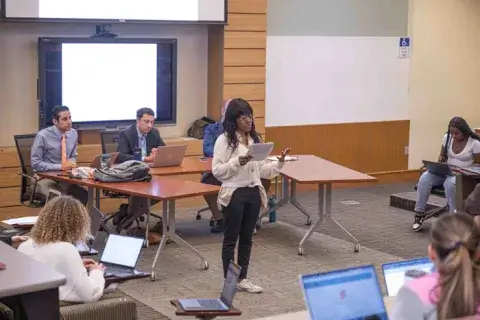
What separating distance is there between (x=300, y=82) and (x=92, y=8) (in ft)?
9.29

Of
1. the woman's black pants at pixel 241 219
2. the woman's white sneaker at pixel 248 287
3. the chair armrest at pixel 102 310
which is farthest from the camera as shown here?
the woman's white sneaker at pixel 248 287

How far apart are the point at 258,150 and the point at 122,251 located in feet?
4.24

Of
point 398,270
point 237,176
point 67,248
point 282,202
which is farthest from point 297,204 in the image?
point 398,270

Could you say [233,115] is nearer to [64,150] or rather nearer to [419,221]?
[64,150]

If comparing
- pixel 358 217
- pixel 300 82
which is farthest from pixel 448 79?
pixel 358 217

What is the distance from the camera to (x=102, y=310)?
4.27 m

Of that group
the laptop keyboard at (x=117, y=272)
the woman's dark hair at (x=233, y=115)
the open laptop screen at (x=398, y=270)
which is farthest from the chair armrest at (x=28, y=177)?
the open laptop screen at (x=398, y=270)

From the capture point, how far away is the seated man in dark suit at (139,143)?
794 cm

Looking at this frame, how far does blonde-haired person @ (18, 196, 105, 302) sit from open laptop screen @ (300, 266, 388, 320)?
5.05 ft

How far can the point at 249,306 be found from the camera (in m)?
6.02

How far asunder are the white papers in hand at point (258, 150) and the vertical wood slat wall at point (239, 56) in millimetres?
3742

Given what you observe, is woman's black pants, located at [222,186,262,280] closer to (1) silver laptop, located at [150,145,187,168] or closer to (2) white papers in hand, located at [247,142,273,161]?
(2) white papers in hand, located at [247,142,273,161]

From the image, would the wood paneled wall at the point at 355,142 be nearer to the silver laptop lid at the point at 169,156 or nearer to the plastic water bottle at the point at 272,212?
the plastic water bottle at the point at 272,212

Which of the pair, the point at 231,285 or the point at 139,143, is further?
the point at 139,143
